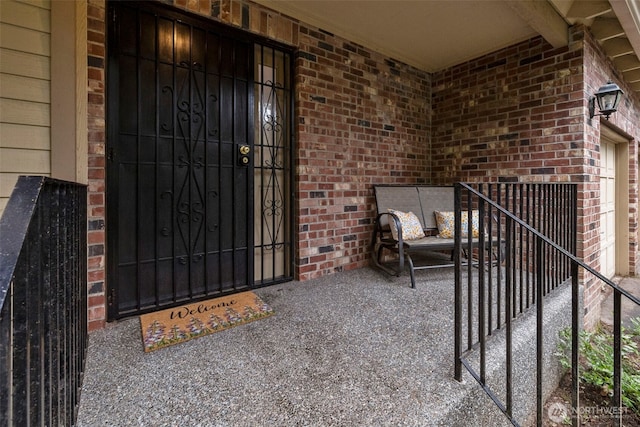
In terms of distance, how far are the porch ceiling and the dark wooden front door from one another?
770 millimetres

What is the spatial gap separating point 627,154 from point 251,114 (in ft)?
16.6

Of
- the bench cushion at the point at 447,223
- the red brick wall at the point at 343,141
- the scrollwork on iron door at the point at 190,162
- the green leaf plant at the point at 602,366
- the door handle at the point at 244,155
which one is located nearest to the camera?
the green leaf plant at the point at 602,366

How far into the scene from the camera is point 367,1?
2480mm

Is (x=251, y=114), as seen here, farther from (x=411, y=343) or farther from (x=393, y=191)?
(x=411, y=343)

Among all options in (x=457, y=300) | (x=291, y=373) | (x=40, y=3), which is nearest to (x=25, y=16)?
(x=40, y=3)

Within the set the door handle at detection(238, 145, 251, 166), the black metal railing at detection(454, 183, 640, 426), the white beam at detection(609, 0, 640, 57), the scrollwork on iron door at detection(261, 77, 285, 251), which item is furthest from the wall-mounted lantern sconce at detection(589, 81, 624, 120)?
the door handle at detection(238, 145, 251, 166)

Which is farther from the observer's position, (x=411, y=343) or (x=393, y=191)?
(x=393, y=191)

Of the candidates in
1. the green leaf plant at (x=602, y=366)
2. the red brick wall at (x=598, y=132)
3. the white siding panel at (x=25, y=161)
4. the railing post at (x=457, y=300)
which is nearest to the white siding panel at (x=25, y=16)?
the white siding panel at (x=25, y=161)

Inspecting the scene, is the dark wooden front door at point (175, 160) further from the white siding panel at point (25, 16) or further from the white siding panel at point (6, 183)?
the white siding panel at point (6, 183)

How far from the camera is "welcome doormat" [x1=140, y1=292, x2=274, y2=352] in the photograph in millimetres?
1716

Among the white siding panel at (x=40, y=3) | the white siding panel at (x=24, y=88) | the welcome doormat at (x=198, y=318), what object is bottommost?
the welcome doormat at (x=198, y=318)

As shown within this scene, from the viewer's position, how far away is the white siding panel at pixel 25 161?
152cm

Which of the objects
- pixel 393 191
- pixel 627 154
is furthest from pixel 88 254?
pixel 627 154

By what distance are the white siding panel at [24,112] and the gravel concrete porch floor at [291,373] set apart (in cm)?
121
